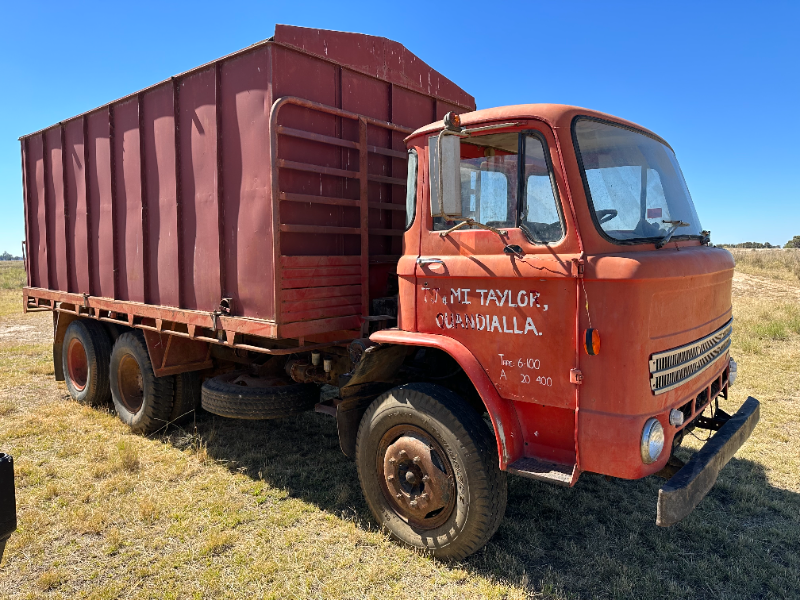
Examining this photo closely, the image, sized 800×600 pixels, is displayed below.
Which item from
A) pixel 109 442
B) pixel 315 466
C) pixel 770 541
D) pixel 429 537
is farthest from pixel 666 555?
pixel 109 442

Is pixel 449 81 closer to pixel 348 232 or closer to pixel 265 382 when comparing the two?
pixel 348 232

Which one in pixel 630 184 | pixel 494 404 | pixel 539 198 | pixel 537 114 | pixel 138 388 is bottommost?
pixel 138 388

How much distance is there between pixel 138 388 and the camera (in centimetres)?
621

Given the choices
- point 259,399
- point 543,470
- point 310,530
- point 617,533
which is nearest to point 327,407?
point 259,399

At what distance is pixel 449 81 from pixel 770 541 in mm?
4622

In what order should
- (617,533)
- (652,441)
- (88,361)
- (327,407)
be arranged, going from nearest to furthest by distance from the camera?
(652,441), (617,533), (327,407), (88,361)

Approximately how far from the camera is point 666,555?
350 centimetres

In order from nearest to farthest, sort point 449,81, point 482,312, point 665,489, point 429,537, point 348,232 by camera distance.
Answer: point 665,489 → point 482,312 → point 429,537 → point 348,232 → point 449,81

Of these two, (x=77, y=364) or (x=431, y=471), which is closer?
(x=431, y=471)

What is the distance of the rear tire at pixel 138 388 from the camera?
5652mm

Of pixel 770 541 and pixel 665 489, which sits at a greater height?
pixel 665 489

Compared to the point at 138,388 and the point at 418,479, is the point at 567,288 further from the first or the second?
the point at 138,388

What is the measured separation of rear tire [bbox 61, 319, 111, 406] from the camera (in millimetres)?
6648

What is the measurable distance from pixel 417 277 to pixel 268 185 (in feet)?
4.27
